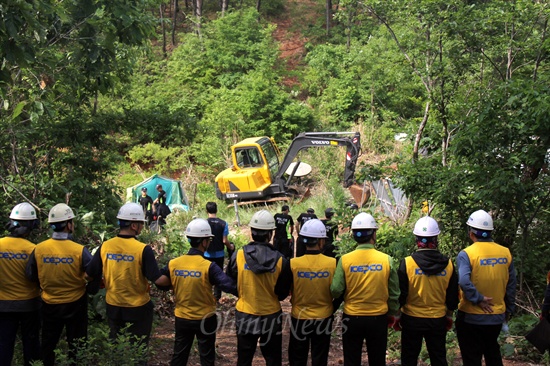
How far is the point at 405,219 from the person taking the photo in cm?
1123

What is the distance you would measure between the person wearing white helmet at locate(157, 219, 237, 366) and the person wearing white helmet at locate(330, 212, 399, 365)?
1082 mm

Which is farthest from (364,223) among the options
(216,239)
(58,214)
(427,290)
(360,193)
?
(360,193)

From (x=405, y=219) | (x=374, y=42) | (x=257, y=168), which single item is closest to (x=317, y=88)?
(x=374, y=42)

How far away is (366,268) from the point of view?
561 cm

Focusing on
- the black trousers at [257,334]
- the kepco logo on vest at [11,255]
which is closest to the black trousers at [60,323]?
the kepco logo on vest at [11,255]

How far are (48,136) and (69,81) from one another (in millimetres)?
947

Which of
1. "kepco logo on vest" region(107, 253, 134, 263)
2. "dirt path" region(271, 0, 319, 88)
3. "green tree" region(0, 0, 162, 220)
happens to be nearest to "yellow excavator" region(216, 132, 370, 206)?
"green tree" region(0, 0, 162, 220)

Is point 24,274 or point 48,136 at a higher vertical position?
point 48,136

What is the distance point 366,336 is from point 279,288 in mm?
934

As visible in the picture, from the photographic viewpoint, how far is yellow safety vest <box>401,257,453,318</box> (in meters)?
5.68

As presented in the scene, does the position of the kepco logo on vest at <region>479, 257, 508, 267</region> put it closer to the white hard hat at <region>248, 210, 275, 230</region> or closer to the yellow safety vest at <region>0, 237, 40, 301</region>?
the white hard hat at <region>248, 210, 275, 230</region>

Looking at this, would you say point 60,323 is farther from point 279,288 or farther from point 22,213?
point 279,288

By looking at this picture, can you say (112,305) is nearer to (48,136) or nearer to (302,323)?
(302,323)

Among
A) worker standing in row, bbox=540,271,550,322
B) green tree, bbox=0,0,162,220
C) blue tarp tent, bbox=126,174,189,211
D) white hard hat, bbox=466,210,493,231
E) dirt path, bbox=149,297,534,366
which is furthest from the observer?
blue tarp tent, bbox=126,174,189,211
